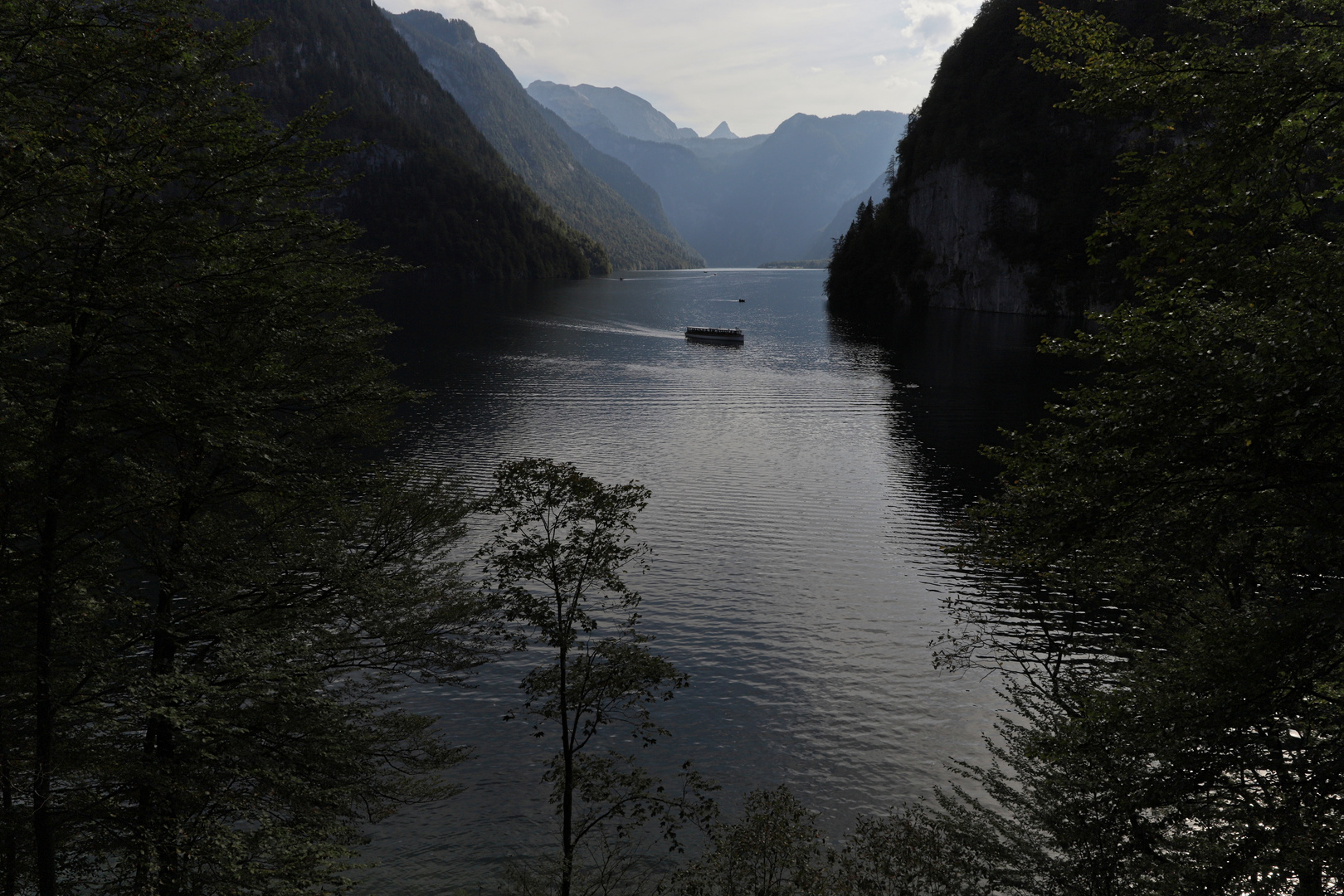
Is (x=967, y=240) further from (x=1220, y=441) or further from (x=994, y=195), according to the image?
(x=1220, y=441)

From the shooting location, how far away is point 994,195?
6678 inches

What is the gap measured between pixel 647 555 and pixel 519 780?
18763 millimetres

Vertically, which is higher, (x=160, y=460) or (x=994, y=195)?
(x=994, y=195)

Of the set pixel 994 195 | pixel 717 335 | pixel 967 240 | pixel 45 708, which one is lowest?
pixel 45 708

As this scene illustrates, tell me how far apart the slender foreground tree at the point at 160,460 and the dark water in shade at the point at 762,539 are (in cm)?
670

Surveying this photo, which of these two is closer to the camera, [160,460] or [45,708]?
[45,708]

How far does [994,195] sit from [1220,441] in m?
182

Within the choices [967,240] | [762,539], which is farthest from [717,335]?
[762,539]

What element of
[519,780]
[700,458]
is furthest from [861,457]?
[519,780]

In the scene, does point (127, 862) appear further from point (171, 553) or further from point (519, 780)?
point (519, 780)

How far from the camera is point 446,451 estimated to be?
59375mm

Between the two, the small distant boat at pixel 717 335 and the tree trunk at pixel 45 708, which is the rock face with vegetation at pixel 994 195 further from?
the tree trunk at pixel 45 708

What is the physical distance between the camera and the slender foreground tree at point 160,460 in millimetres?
13062

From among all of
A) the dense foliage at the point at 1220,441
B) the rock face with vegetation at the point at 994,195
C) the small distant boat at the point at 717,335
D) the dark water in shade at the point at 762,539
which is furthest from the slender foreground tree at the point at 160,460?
the rock face with vegetation at the point at 994,195
